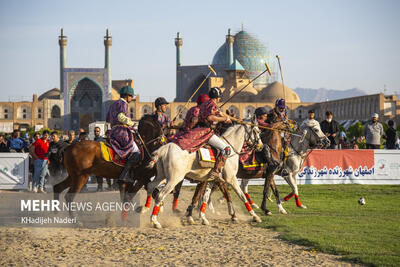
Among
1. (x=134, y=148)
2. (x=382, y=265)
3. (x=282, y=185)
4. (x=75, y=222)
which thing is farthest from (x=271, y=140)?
(x=282, y=185)

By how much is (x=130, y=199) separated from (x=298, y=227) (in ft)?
9.30

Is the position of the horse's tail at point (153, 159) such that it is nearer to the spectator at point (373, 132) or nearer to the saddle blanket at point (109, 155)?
the saddle blanket at point (109, 155)

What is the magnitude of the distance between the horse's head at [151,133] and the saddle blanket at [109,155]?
2.10ft

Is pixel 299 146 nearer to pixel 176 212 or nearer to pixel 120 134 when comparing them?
pixel 176 212

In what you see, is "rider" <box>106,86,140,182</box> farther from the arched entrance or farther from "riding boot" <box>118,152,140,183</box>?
the arched entrance

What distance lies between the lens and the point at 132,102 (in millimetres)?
79812

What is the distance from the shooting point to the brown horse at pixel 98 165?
8.38 m

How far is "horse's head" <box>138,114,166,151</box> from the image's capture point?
916cm

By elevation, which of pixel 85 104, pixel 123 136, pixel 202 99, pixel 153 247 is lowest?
pixel 153 247

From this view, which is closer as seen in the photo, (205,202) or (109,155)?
(109,155)

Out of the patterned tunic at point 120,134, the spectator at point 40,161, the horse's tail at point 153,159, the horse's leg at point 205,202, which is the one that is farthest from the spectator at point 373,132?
the horse's tail at point 153,159

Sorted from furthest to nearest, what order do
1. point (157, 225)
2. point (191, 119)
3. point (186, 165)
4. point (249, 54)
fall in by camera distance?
point (249, 54) → point (191, 119) → point (186, 165) → point (157, 225)

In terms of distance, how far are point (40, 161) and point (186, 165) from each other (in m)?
7.44

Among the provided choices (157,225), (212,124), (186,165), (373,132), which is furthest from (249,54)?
(157,225)
